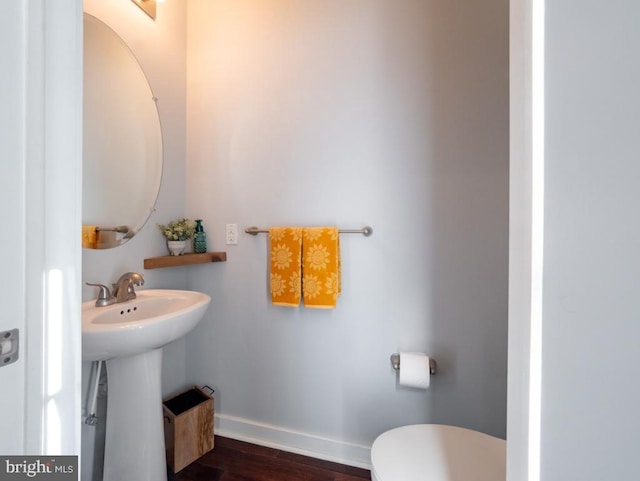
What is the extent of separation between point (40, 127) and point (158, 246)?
1.10 m

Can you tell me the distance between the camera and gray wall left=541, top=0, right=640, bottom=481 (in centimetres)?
41

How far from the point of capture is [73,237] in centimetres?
50

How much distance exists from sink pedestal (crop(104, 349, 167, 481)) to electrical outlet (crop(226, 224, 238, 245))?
0.69 metres

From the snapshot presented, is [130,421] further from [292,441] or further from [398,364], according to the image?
[398,364]

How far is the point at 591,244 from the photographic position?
430 mm

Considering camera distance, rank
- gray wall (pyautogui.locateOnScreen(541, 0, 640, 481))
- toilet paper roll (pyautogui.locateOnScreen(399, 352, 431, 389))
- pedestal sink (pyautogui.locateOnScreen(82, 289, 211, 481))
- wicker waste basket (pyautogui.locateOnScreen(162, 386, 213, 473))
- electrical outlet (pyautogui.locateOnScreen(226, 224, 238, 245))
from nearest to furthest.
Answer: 1. gray wall (pyautogui.locateOnScreen(541, 0, 640, 481))
2. pedestal sink (pyautogui.locateOnScreen(82, 289, 211, 481))
3. toilet paper roll (pyautogui.locateOnScreen(399, 352, 431, 389))
4. wicker waste basket (pyautogui.locateOnScreen(162, 386, 213, 473))
5. electrical outlet (pyautogui.locateOnScreen(226, 224, 238, 245))

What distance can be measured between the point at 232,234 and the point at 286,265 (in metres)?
0.43

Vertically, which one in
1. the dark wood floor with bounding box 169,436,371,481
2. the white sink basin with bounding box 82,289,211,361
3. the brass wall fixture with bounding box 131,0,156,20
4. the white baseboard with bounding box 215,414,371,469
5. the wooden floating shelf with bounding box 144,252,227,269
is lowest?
the dark wood floor with bounding box 169,436,371,481

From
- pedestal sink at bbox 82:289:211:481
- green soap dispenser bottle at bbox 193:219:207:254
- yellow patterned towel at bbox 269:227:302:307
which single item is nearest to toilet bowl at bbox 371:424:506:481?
yellow patterned towel at bbox 269:227:302:307

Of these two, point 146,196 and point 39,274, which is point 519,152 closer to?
point 39,274

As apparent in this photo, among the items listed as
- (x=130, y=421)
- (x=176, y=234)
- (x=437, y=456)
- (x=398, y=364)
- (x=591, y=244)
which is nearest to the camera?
(x=591, y=244)

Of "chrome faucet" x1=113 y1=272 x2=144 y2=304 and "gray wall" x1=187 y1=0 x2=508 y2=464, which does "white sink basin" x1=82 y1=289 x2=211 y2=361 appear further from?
"gray wall" x1=187 y1=0 x2=508 y2=464
